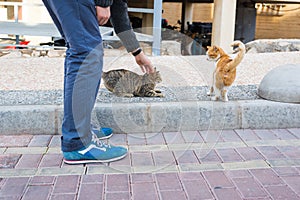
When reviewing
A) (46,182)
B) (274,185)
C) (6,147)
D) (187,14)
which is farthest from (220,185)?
(187,14)

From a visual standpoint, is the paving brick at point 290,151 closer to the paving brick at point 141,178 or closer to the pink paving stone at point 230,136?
the pink paving stone at point 230,136

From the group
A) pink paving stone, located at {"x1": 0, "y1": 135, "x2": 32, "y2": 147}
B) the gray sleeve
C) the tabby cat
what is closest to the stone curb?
pink paving stone, located at {"x1": 0, "y1": 135, "x2": 32, "y2": 147}

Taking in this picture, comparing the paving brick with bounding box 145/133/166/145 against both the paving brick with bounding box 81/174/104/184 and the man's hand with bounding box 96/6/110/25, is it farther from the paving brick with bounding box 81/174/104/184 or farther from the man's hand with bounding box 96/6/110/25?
the man's hand with bounding box 96/6/110/25

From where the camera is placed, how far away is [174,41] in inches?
241

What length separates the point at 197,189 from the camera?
1796mm

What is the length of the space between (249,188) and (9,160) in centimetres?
129

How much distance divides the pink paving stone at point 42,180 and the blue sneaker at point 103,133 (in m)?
0.57

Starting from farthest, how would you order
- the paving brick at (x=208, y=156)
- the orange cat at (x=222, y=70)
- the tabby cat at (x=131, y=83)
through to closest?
the tabby cat at (x=131, y=83) < the orange cat at (x=222, y=70) < the paving brick at (x=208, y=156)

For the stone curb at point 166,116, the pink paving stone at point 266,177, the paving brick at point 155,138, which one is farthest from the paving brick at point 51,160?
the pink paving stone at point 266,177

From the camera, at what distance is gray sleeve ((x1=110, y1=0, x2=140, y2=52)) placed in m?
2.24

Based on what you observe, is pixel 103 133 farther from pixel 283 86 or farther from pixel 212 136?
pixel 283 86

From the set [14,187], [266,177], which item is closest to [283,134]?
[266,177]

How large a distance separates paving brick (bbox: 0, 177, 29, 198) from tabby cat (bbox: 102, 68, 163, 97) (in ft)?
3.83

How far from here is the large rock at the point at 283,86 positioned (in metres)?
2.73
